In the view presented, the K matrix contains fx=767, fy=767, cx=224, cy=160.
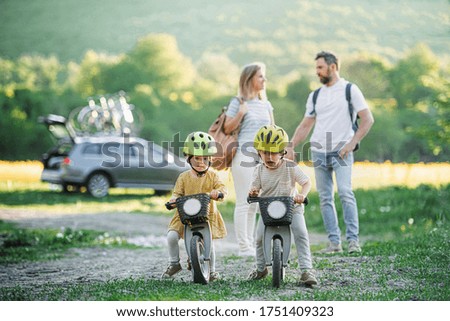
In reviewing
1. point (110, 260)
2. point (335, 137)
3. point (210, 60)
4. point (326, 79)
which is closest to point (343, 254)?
point (335, 137)

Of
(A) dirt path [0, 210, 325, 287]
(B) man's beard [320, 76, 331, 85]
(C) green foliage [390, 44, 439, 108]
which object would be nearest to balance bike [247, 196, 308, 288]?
(A) dirt path [0, 210, 325, 287]

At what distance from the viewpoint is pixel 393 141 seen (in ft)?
53.3

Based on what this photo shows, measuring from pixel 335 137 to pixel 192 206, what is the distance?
1896 millimetres

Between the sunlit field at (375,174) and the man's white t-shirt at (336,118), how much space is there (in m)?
6.19

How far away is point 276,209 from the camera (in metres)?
4.97

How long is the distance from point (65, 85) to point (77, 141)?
3653 mm

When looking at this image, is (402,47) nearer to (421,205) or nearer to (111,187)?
(421,205)

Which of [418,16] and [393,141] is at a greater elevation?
[418,16]

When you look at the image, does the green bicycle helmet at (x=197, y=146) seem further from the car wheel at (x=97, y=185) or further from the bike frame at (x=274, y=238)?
the car wheel at (x=97, y=185)

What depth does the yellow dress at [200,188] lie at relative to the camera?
5.24 metres

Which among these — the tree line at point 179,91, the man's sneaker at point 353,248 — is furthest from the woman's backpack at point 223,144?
the tree line at point 179,91

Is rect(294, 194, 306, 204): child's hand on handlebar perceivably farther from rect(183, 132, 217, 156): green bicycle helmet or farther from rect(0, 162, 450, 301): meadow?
rect(183, 132, 217, 156): green bicycle helmet
